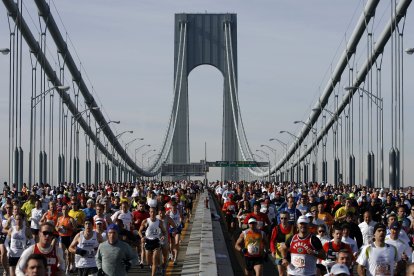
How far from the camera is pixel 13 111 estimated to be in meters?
47.9

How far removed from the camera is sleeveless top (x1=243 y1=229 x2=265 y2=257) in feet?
49.6

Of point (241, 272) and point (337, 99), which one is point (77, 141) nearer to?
point (337, 99)

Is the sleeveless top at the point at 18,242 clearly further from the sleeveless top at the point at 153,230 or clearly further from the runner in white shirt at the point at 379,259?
the runner in white shirt at the point at 379,259

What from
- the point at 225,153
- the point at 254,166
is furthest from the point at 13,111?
the point at 225,153

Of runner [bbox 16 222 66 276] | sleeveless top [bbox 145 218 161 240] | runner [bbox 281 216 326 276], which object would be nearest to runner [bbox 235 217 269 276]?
runner [bbox 281 216 326 276]

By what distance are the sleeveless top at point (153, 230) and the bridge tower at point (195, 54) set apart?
142994mm

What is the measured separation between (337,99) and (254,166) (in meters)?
69.1

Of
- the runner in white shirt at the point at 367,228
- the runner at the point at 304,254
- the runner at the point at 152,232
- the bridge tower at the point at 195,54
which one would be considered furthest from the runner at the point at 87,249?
the bridge tower at the point at 195,54

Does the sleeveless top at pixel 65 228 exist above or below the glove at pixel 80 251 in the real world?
above

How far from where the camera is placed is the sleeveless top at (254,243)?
15.1 meters

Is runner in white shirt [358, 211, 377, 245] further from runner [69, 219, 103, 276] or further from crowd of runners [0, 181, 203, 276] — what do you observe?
runner [69, 219, 103, 276]

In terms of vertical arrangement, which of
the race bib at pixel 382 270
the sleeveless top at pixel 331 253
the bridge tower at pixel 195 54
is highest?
the bridge tower at pixel 195 54

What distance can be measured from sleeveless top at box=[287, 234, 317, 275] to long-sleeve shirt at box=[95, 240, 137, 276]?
2004 mm

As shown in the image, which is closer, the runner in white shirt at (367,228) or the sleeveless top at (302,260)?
the sleeveless top at (302,260)
